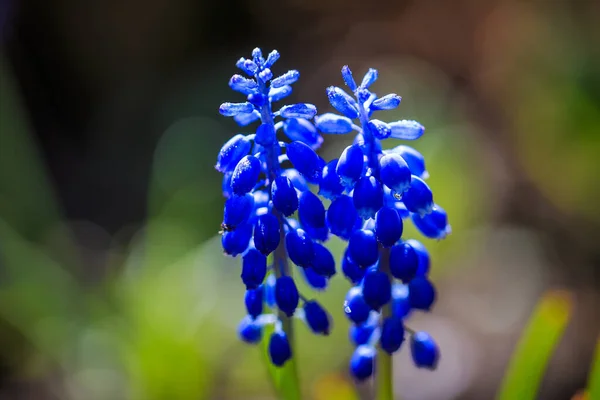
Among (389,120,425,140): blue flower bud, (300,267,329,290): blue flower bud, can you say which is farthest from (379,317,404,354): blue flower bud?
(389,120,425,140): blue flower bud

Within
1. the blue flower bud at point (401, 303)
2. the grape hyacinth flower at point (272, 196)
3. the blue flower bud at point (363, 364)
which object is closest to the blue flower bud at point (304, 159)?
the grape hyacinth flower at point (272, 196)

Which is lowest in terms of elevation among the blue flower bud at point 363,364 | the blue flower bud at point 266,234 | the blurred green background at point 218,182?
the blue flower bud at point 363,364

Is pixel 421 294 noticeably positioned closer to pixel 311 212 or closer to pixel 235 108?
pixel 311 212

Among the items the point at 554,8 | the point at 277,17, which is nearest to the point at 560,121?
the point at 554,8

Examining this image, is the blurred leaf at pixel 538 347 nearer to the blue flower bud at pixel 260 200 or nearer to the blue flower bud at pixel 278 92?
the blue flower bud at pixel 260 200

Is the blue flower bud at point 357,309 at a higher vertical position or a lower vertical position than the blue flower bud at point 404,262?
lower

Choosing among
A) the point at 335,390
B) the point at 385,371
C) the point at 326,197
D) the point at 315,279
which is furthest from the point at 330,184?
the point at 335,390

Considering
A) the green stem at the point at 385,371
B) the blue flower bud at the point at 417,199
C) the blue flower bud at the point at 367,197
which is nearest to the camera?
the blue flower bud at the point at 367,197

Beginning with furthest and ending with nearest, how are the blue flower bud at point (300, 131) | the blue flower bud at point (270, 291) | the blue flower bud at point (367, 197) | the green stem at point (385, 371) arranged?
1. the blue flower bud at point (270, 291)
2. the green stem at point (385, 371)
3. the blue flower bud at point (300, 131)
4. the blue flower bud at point (367, 197)
